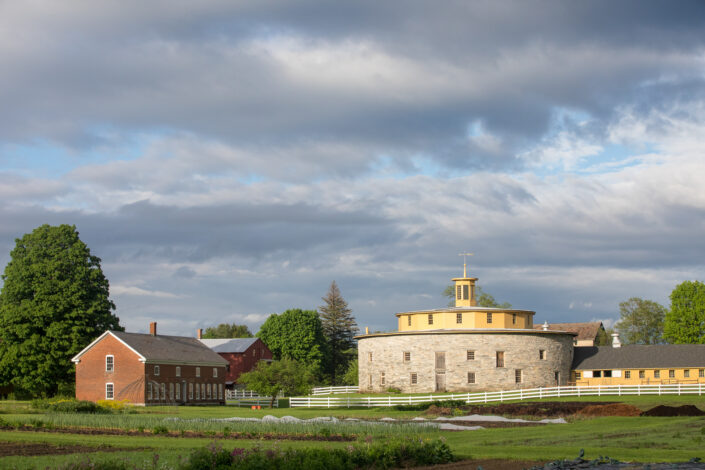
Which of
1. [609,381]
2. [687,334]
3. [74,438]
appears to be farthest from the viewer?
[687,334]

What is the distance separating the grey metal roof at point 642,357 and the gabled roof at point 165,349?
34.1 meters

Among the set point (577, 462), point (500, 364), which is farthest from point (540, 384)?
point (577, 462)

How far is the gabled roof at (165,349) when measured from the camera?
67.5 meters

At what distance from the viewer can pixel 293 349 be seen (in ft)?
350

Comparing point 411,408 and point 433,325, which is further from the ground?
point 433,325

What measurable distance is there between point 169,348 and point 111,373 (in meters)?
6.18

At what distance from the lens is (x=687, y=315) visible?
295ft

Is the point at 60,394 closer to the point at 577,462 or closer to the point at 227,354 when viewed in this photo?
the point at 227,354

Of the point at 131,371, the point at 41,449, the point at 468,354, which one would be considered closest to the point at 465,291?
the point at 468,354

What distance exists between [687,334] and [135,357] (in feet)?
192

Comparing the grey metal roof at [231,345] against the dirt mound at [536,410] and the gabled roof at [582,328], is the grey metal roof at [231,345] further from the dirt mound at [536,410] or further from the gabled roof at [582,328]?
the dirt mound at [536,410]

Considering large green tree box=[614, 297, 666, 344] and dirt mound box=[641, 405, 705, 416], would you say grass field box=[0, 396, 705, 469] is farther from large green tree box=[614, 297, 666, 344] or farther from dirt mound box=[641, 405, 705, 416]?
large green tree box=[614, 297, 666, 344]

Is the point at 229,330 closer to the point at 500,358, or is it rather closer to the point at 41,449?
the point at 500,358

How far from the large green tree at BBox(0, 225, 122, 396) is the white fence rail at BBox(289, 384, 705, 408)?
2016cm
